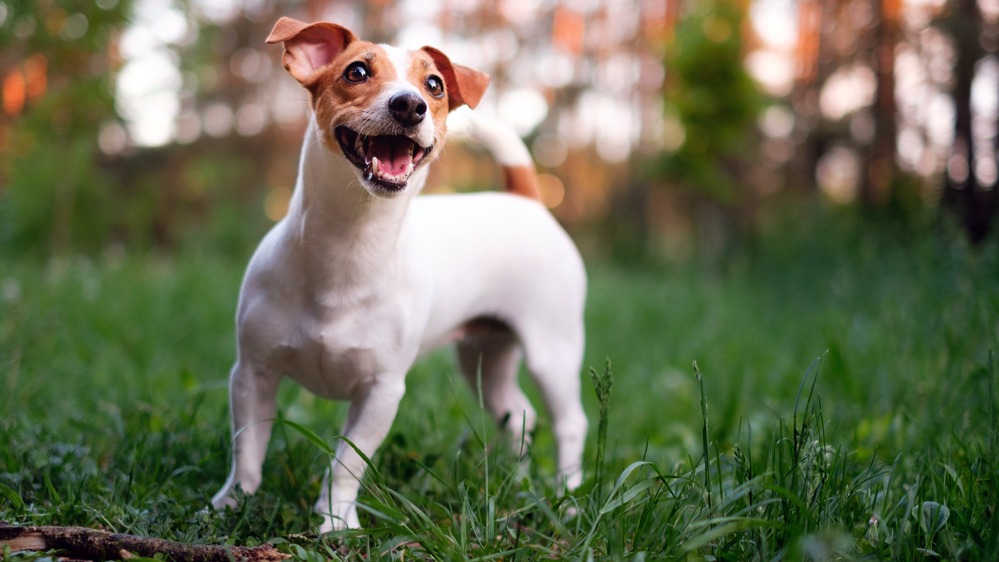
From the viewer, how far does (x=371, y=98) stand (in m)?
2.13

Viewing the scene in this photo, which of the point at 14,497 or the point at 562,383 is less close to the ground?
the point at 14,497

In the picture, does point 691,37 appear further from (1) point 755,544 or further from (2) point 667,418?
(1) point 755,544

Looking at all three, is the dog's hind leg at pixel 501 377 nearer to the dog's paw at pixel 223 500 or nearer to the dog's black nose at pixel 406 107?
the dog's paw at pixel 223 500

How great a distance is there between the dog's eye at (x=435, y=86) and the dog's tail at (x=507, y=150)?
3.28 feet

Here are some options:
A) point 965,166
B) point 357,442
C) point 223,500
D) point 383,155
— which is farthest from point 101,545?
point 965,166

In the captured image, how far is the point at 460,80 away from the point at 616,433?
1772 mm

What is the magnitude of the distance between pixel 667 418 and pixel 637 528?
255 centimetres

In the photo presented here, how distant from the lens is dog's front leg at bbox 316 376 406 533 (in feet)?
7.25

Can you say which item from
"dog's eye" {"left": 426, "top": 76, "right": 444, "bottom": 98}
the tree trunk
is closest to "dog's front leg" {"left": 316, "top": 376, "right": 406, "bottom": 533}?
"dog's eye" {"left": 426, "top": 76, "right": 444, "bottom": 98}

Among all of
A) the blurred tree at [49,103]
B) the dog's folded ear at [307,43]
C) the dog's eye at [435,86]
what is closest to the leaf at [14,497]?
the dog's folded ear at [307,43]

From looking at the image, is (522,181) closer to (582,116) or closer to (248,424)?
(248,424)

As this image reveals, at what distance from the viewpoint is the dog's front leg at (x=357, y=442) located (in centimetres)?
221

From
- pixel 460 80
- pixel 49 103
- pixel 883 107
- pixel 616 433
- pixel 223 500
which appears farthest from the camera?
pixel 883 107

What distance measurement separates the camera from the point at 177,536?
201cm
